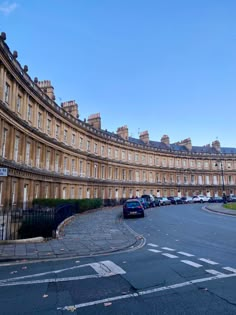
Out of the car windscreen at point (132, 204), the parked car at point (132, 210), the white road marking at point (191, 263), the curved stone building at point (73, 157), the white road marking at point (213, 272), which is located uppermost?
the curved stone building at point (73, 157)

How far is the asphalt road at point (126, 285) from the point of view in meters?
4.70

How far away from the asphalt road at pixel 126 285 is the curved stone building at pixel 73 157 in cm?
540

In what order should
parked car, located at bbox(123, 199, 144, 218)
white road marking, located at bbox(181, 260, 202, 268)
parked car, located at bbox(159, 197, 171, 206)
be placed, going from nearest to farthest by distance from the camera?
white road marking, located at bbox(181, 260, 202, 268)
parked car, located at bbox(123, 199, 144, 218)
parked car, located at bbox(159, 197, 171, 206)

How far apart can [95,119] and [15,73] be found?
97.7 ft

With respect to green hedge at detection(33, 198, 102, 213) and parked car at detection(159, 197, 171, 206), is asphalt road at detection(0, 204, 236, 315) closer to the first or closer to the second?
green hedge at detection(33, 198, 102, 213)

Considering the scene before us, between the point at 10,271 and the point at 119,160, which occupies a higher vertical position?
the point at 119,160

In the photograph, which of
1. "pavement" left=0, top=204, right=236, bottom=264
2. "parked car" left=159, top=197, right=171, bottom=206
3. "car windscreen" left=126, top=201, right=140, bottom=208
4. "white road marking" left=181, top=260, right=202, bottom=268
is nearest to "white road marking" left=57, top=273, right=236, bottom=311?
"white road marking" left=181, top=260, right=202, bottom=268

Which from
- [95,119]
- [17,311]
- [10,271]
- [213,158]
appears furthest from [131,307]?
[213,158]

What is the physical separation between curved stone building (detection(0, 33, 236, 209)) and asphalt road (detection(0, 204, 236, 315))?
5.40 metres

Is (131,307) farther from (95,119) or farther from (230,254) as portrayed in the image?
(95,119)

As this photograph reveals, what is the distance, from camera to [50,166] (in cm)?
3366

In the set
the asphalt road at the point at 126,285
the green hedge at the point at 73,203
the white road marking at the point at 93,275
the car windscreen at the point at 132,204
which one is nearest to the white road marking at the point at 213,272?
the asphalt road at the point at 126,285

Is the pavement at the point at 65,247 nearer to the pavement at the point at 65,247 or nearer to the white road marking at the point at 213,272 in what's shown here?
the pavement at the point at 65,247

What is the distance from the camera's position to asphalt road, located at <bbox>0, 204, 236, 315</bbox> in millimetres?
4703
